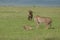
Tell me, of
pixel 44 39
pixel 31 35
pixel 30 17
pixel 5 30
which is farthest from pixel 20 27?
pixel 30 17

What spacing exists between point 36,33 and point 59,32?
1.58 meters

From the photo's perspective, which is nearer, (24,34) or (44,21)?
(24,34)

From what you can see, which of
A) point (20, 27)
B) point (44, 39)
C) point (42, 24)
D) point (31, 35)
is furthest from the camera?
point (42, 24)

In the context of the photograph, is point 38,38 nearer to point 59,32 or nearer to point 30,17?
point 59,32

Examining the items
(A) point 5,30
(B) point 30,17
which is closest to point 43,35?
(A) point 5,30

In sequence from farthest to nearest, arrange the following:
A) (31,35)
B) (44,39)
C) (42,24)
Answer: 1. (42,24)
2. (31,35)
3. (44,39)

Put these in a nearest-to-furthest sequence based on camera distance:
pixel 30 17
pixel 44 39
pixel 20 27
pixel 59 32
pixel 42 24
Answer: pixel 44 39, pixel 59 32, pixel 20 27, pixel 42 24, pixel 30 17

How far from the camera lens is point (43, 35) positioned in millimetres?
13859

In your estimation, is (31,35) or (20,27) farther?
(20,27)

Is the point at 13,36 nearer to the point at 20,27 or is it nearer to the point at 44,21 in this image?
the point at 20,27

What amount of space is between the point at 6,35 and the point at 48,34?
2.34 meters

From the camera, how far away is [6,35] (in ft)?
45.1

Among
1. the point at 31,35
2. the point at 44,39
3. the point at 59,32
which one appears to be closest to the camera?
the point at 44,39

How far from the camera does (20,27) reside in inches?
635
